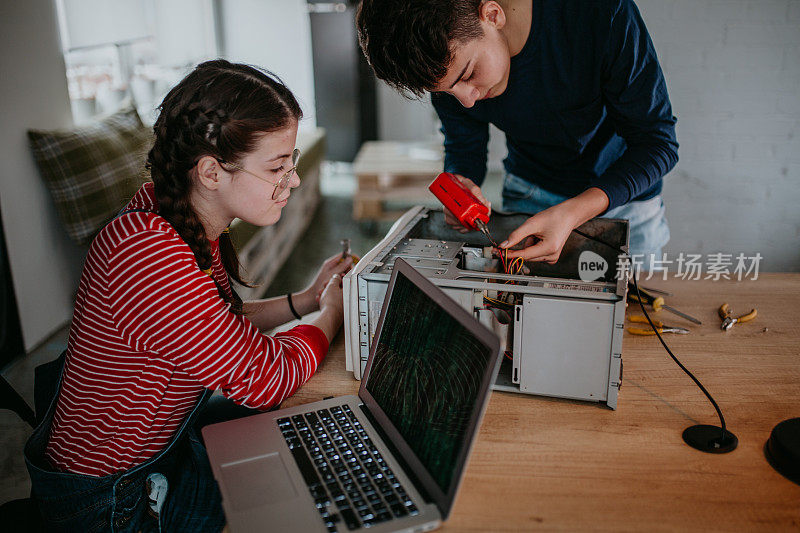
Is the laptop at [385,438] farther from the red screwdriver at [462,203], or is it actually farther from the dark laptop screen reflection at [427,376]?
the red screwdriver at [462,203]

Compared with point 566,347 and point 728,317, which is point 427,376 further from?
point 728,317

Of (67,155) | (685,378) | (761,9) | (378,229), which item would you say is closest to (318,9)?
(378,229)

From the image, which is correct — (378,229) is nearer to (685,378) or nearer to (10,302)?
(10,302)

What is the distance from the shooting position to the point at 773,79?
2609 mm

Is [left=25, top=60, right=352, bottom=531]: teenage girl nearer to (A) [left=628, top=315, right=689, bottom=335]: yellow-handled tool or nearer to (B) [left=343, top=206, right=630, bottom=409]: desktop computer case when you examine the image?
(B) [left=343, top=206, right=630, bottom=409]: desktop computer case

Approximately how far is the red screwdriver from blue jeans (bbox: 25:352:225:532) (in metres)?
0.58

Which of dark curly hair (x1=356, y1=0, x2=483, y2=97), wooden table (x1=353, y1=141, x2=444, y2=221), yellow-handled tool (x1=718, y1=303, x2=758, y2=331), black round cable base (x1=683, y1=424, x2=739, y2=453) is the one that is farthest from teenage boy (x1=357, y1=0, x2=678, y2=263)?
wooden table (x1=353, y1=141, x2=444, y2=221)

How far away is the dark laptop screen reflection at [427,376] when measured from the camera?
0.72 meters

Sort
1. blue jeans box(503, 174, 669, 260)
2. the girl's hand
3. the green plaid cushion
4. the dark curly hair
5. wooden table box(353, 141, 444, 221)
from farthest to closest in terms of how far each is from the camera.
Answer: wooden table box(353, 141, 444, 221) < the green plaid cushion < blue jeans box(503, 174, 669, 260) < the girl's hand < the dark curly hair

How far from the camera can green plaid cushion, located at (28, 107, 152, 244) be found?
98.3 inches

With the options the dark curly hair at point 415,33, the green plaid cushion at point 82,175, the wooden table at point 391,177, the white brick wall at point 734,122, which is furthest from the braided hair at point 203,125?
the wooden table at point 391,177

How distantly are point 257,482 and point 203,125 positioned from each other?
526mm

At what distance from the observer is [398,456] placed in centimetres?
83

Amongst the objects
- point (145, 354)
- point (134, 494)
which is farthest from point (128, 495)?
point (145, 354)
